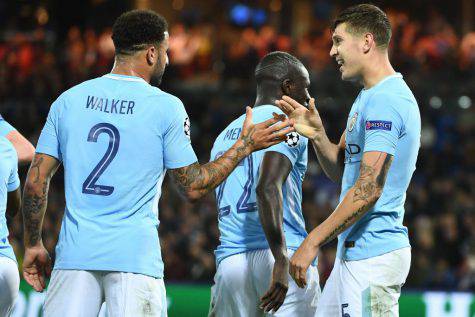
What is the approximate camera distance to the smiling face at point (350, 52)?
469cm

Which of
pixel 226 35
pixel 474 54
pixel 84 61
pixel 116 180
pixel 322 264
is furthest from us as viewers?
pixel 226 35

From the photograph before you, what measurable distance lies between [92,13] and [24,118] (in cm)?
537

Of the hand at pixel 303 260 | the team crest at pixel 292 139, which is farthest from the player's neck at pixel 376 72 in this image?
the hand at pixel 303 260

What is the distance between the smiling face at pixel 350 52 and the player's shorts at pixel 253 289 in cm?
107

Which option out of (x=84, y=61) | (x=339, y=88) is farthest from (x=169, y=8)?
(x=339, y=88)

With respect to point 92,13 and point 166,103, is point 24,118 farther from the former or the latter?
point 166,103

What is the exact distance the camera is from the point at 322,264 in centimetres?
1103

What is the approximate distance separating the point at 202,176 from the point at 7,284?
120cm

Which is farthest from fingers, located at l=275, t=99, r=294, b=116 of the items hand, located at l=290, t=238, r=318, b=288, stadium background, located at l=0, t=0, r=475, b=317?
stadium background, located at l=0, t=0, r=475, b=317

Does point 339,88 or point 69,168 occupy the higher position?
point 339,88

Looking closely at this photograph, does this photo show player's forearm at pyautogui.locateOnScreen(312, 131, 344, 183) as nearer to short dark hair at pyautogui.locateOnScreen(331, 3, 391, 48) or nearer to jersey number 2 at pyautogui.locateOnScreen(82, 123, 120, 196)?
short dark hair at pyautogui.locateOnScreen(331, 3, 391, 48)

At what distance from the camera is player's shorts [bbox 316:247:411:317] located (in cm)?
436

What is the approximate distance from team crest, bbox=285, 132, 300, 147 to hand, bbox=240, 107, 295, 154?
0.44m

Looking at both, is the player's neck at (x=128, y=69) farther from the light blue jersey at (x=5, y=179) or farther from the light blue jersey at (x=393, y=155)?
the light blue jersey at (x=393, y=155)
